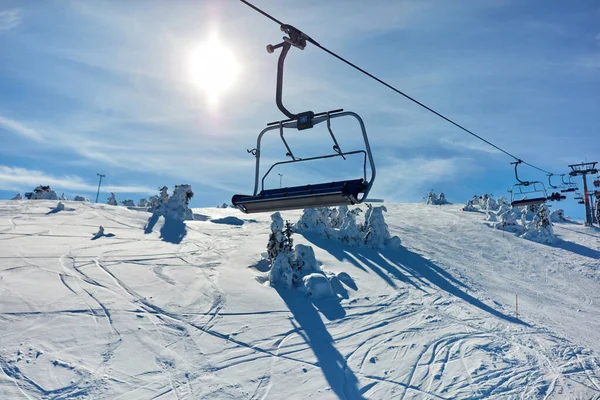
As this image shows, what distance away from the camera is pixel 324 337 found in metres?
13.0

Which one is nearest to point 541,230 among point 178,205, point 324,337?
point 324,337

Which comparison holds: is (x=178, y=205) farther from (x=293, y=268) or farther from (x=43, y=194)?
(x=43, y=194)

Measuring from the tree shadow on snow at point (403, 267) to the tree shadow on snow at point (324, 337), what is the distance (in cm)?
552

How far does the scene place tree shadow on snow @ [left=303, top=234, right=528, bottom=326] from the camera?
781 inches

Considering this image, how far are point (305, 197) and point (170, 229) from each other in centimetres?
2282

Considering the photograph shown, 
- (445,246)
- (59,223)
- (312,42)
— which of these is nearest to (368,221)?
(445,246)

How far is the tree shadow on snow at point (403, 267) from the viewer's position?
65.1ft

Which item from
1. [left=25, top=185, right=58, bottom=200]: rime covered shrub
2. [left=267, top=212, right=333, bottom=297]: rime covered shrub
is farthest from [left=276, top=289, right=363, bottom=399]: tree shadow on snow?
[left=25, top=185, right=58, bottom=200]: rime covered shrub

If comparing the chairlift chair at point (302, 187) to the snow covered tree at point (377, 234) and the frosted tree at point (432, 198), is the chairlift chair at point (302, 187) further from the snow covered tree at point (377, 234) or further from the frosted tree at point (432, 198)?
the frosted tree at point (432, 198)

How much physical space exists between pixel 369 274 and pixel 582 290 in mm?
13137

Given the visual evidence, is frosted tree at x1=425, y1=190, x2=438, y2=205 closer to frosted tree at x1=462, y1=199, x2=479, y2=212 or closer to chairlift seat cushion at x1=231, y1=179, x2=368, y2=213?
frosted tree at x1=462, y1=199, x2=479, y2=212

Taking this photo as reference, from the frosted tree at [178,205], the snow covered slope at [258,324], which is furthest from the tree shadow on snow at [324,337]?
the frosted tree at [178,205]

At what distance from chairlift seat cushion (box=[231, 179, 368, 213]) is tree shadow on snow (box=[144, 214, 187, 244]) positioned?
18.6m

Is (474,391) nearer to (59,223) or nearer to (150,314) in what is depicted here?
(150,314)
